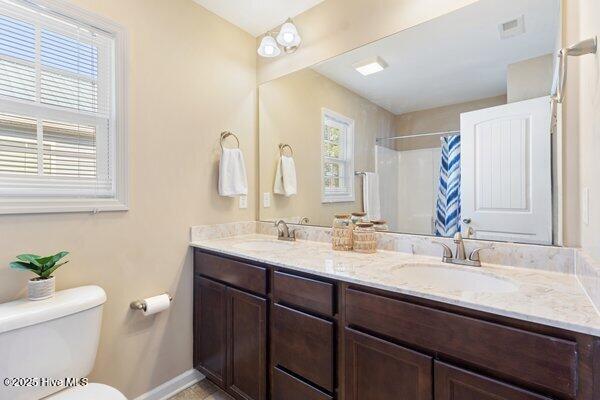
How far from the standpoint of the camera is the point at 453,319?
3.01ft

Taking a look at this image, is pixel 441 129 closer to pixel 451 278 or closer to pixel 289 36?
pixel 451 278

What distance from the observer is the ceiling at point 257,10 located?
1.98 m

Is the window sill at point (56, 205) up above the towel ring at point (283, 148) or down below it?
below

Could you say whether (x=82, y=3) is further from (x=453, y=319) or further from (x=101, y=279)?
(x=453, y=319)

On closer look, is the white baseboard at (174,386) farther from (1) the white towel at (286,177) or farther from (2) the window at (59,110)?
(1) the white towel at (286,177)

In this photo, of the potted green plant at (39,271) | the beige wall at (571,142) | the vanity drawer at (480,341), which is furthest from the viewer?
the potted green plant at (39,271)

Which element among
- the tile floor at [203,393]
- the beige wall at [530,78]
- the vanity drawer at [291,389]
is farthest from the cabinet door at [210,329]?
the beige wall at [530,78]

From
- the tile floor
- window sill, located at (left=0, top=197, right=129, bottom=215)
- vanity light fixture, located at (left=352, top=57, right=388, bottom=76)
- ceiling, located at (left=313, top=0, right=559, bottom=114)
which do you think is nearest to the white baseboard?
the tile floor

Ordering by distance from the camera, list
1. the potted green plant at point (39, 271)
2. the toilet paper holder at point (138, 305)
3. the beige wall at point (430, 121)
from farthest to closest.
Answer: the toilet paper holder at point (138, 305), the beige wall at point (430, 121), the potted green plant at point (39, 271)

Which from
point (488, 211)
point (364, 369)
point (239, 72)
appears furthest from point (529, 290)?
point (239, 72)

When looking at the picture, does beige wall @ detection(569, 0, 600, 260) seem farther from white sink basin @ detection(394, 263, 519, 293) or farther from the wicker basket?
the wicker basket

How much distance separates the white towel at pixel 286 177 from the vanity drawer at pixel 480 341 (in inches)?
48.7

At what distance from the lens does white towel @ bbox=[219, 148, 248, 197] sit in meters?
2.06

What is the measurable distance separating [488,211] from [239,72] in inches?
76.7
